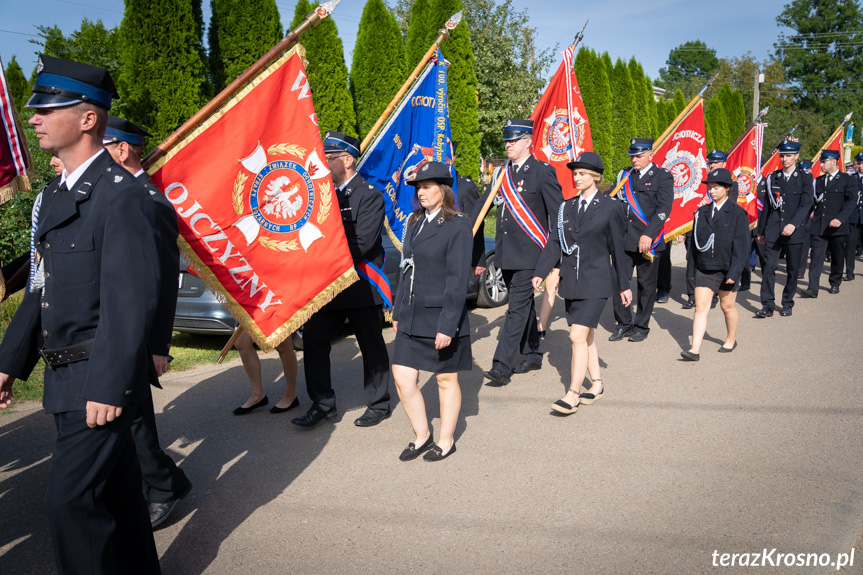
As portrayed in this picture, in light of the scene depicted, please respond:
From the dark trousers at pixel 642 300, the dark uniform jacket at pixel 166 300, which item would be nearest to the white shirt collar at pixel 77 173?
the dark uniform jacket at pixel 166 300

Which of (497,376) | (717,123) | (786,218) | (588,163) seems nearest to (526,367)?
(497,376)

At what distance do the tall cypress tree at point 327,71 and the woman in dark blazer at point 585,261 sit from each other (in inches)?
412

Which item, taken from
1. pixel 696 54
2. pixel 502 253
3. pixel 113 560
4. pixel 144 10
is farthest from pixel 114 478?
pixel 696 54

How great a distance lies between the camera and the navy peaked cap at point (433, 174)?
14.1ft

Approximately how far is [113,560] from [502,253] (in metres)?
4.46

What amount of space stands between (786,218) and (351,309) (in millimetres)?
7524

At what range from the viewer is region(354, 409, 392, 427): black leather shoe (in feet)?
16.8

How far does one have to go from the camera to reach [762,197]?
10.5m

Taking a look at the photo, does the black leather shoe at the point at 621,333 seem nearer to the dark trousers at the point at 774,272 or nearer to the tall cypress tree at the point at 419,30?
the dark trousers at the point at 774,272

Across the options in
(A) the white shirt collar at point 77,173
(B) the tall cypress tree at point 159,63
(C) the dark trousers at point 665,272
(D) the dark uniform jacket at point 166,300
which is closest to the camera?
(A) the white shirt collar at point 77,173

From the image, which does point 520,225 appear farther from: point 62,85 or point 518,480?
point 62,85

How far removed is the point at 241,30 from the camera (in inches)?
501

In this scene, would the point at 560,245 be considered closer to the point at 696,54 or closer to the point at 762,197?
the point at 762,197

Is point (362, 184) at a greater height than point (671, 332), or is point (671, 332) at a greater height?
point (362, 184)
